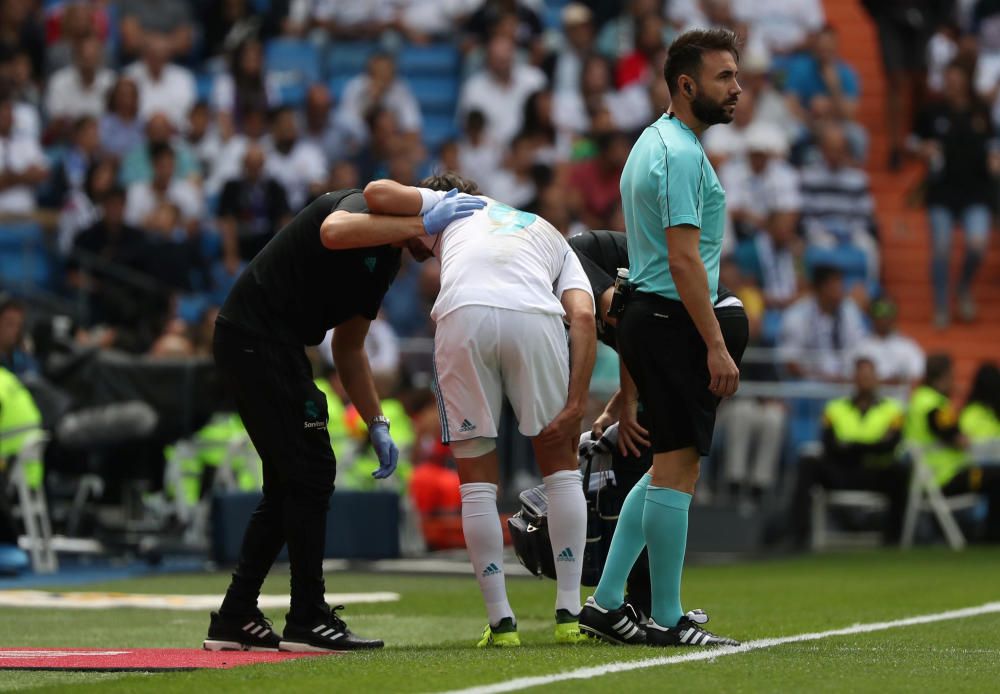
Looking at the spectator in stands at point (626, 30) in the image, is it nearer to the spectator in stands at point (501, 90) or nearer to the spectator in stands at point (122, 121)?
the spectator in stands at point (501, 90)

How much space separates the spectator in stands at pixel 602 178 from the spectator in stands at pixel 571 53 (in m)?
2.08

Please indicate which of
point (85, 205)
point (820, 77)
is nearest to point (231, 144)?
point (85, 205)

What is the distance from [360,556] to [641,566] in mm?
6591

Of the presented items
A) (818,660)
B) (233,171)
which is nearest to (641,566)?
(818,660)

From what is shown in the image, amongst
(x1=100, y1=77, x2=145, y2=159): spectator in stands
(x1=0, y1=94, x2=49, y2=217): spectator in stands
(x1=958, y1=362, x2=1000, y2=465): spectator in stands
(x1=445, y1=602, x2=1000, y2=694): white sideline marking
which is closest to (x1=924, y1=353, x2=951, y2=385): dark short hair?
(x1=958, y1=362, x2=1000, y2=465): spectator in stands

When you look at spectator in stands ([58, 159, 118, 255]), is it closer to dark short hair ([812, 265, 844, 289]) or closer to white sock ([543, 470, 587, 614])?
dark short hair ([812, 265, 844, 289])

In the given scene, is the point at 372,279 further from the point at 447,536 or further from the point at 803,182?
the point at 803,182

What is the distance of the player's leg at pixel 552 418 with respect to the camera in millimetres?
6930

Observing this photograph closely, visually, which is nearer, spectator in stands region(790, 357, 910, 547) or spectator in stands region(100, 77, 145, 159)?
spectator in stands region(790, 357, 910, 547)

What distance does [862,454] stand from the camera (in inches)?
650

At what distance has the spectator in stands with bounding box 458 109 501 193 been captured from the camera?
19.3m

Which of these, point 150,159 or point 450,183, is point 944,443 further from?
point 450,183

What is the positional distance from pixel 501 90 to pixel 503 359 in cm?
1365

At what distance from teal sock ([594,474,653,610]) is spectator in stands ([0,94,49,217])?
11.9 metres
